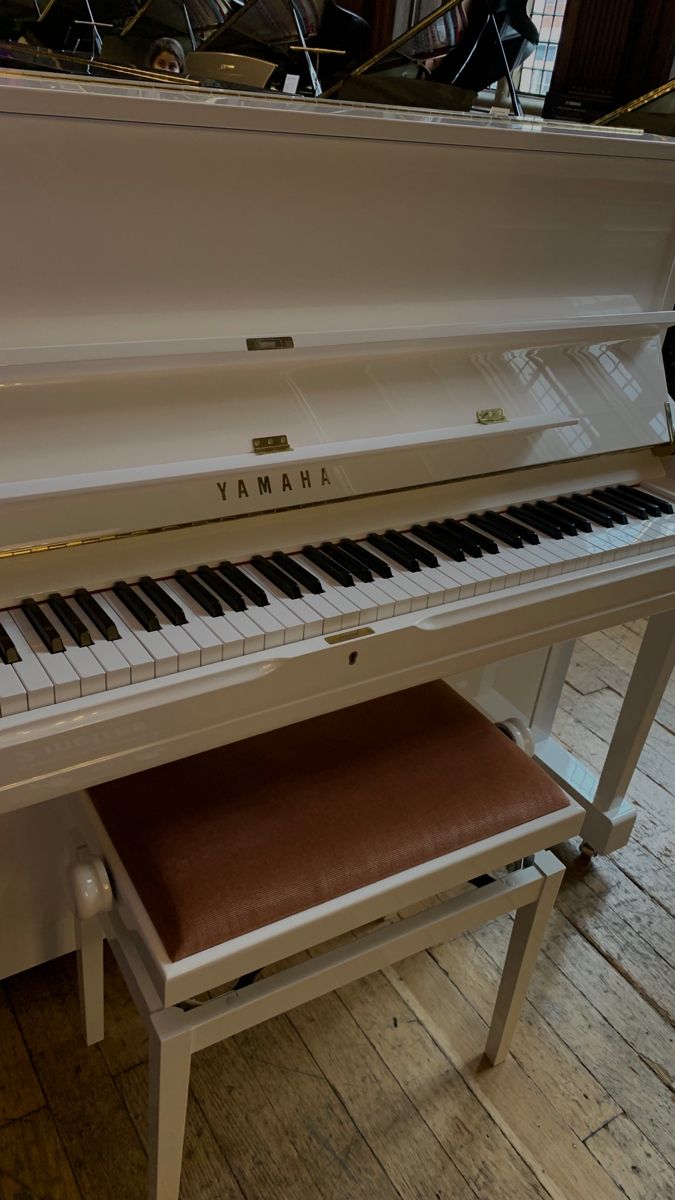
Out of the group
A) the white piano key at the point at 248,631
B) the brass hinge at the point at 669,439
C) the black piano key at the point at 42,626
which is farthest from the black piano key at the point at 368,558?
the brass hinge at the point at 669,439

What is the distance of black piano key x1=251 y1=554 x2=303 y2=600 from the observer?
3.76 ft

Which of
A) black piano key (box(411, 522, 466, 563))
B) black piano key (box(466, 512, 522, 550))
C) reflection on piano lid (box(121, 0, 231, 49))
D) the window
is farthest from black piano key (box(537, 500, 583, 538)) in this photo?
the window

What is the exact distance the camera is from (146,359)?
1.11 metres

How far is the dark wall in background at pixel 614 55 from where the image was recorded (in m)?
2.29

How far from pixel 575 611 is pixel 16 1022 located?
3.80 ft

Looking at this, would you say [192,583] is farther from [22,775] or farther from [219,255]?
[219,255]

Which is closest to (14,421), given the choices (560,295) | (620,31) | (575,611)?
(575,611)

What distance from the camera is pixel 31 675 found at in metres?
0.94

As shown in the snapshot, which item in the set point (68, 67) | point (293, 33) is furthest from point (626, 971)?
point (293, 33)

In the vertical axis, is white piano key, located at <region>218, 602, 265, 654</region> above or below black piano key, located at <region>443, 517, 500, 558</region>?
above

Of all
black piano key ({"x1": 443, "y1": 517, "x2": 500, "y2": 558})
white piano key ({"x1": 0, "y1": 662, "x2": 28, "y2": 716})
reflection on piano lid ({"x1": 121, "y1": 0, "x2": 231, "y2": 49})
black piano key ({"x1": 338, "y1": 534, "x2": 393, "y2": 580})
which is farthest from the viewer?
reflection on piano lid ({"x1": 121, "y1": 0, "x2": 231, "y2": 49})

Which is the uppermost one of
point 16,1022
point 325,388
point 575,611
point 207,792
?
point 325,388

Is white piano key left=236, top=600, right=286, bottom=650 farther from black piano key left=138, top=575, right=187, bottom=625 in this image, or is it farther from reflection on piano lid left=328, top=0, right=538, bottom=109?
reflection on piano lid left=328, top=0, right=538, bottom=109

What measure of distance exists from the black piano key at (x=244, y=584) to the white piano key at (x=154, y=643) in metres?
0.14
